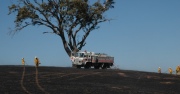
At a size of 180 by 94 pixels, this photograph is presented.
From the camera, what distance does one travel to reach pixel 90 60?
43.2 metres

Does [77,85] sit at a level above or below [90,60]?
below

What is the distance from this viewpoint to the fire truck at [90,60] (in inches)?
1673

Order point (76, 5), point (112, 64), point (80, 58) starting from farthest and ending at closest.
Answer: point (76, 5) → point (112, 64) → point (80, 58)

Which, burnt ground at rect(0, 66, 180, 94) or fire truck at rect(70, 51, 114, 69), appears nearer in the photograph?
burnt ground at rect(0, 66, 180, 94)

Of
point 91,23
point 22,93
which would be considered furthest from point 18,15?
point 22,93

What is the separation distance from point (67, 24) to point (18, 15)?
25.9ft

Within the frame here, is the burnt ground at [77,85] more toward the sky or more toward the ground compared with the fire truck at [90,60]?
more toward the ground

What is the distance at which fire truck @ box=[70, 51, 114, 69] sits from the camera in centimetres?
4250

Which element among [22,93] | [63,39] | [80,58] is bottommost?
[22,93]

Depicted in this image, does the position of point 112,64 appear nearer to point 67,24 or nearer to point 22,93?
point 67,24

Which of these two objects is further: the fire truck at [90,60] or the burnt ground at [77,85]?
the fire truck at [90,60]

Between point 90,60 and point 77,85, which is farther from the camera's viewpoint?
point 90,60

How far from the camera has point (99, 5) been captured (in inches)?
2180

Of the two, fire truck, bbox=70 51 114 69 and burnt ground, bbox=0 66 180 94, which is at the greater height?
fire truck, bbox=70 51 114 69
